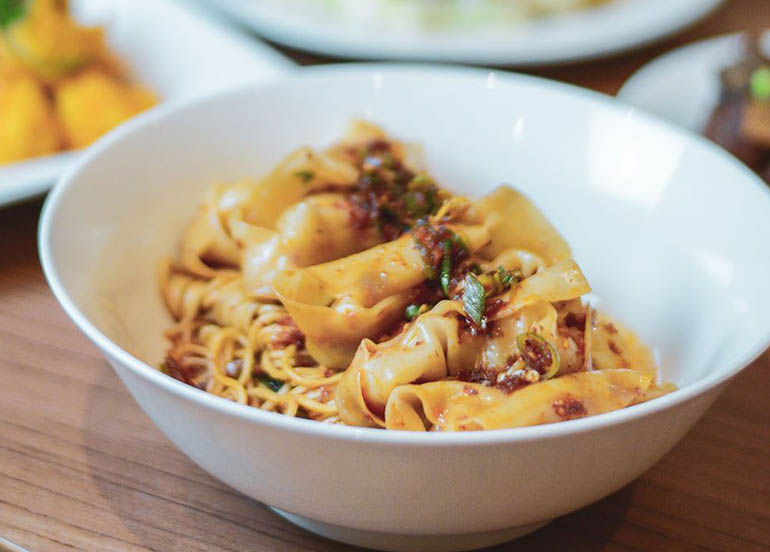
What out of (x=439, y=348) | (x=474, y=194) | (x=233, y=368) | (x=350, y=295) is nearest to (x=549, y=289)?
(x=439, y=348)

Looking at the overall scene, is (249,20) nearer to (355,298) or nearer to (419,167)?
(419,167)

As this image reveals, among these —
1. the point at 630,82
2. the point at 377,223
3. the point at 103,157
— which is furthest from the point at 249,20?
the point at 377,223

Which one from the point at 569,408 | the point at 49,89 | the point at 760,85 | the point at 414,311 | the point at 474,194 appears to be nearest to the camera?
the point at 569,408

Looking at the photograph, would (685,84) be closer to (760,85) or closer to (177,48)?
(760,85)

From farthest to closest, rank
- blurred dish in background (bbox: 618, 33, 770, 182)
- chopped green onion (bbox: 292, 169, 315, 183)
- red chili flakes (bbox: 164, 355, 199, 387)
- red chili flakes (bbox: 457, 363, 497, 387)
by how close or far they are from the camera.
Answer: blurred dish in background (bbox: 618, 33, 770, 182) < chopped green onion (bbox: 292, 169, 315, 183) < red chili flakes (bbox: 164, 355, 199, 387) < red chili flakes (bbox: 457, 363, 497, 387)

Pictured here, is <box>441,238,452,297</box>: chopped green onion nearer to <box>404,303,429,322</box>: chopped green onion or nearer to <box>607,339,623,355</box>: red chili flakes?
<box>404,303,429,322</box>: chopped green onion

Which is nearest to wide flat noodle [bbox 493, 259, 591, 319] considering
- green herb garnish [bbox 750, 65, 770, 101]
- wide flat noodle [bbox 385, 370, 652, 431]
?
wide flat noodle [bbox 385, 370, 652, 431]
